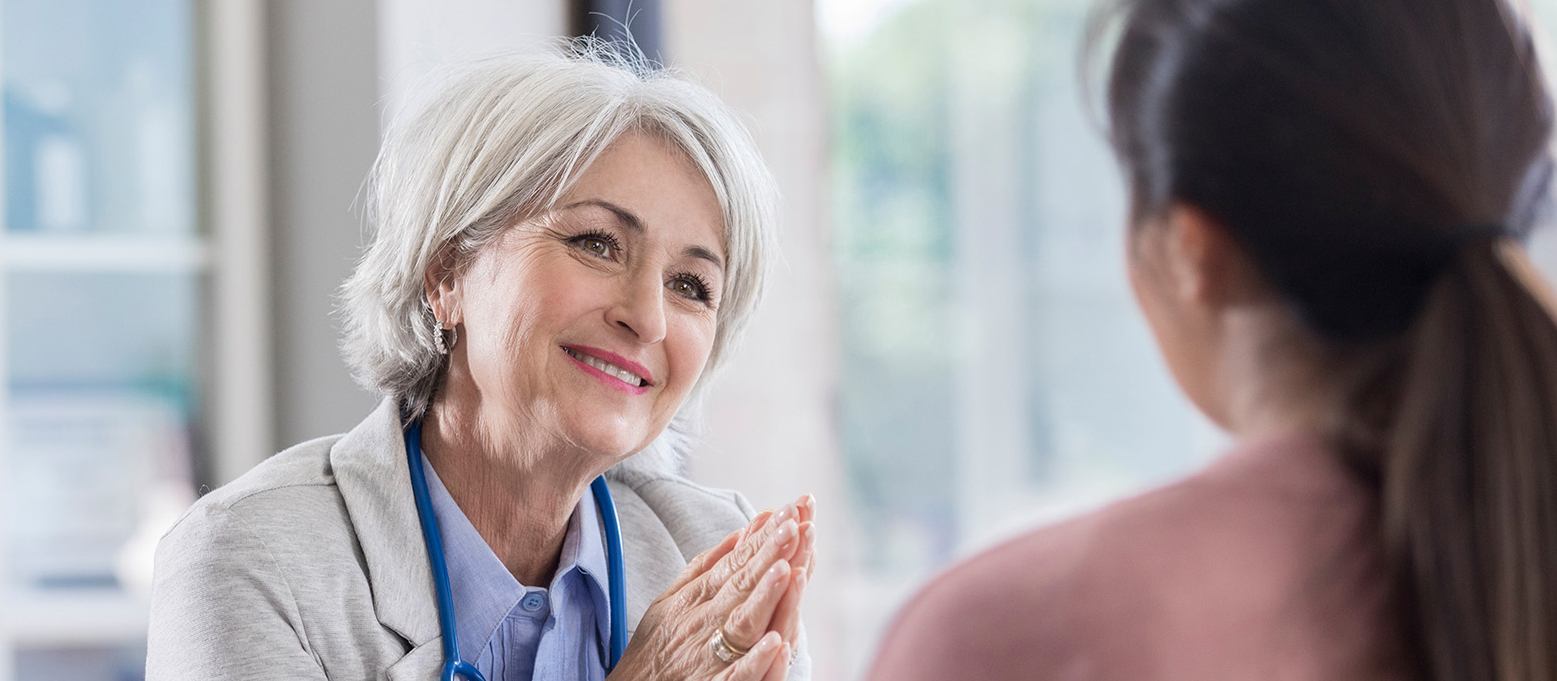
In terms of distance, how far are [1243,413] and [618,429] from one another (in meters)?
0.67

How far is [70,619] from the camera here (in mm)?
2326

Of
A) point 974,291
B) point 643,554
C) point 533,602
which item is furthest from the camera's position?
point 974,291

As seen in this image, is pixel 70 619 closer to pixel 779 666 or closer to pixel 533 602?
pixel 533 602

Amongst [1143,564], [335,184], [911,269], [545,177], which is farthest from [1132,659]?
[911,269]

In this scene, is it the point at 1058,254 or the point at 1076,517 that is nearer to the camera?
the point at 1076,517

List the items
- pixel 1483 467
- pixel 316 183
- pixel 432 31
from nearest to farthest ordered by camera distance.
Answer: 1. pixel 1483 467
2. pixel 432 31
3. pixel 316 183

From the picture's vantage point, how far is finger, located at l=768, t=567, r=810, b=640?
103 centimetres

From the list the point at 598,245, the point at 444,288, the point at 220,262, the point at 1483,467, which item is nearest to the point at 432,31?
the point at 220,262

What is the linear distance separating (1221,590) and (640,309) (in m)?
0.67

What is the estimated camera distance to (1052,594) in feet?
1.96

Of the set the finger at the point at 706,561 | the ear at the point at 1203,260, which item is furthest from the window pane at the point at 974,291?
the ear at the point at 1203,260

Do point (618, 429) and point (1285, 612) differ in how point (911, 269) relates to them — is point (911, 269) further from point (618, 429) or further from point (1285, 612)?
point (1285, 612)

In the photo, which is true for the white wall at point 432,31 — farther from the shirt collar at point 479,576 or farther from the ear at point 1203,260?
the ear at point 1203,260

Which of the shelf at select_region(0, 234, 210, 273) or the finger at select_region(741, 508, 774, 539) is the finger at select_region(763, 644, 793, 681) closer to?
the finger at select_region(741, 508, 774, 539)
